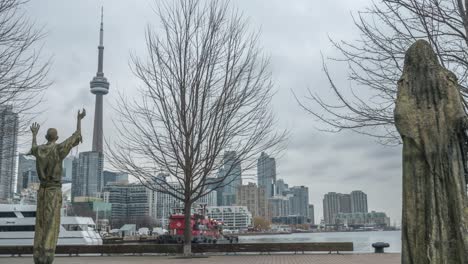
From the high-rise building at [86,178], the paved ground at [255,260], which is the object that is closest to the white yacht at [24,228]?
the paved ground at [255,260]

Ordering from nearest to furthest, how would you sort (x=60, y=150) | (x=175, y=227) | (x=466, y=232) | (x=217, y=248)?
(x=466, y=232), (x=60, y=150), (x=217, y=248), (x=175, y=227)

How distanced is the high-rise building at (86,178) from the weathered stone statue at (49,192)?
125 metres

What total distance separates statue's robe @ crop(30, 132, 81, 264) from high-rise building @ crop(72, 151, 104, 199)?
410 feet

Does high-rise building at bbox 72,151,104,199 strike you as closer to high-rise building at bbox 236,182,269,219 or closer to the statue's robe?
high-rise building at bbox 236,182,269,219

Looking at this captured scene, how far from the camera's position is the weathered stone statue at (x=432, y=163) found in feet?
12.5

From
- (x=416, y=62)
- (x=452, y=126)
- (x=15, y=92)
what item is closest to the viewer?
(x=452, y=126)

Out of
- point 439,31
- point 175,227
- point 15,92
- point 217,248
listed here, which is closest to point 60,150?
point 15,92

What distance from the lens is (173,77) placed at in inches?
847

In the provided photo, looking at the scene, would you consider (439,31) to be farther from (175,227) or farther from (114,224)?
(114,224)

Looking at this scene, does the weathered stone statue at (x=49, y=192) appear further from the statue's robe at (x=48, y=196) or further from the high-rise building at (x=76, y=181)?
the high-rise building at (x=76, y=181)

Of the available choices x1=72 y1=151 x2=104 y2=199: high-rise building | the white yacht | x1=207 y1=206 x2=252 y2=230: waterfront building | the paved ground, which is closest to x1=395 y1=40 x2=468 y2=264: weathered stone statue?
the paved ground

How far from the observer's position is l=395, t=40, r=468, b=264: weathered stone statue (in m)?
3.81

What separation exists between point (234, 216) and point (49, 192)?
109329 mm

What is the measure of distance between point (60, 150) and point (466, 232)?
5.52m
